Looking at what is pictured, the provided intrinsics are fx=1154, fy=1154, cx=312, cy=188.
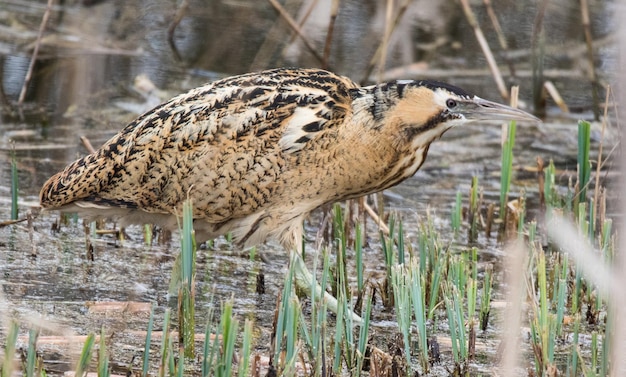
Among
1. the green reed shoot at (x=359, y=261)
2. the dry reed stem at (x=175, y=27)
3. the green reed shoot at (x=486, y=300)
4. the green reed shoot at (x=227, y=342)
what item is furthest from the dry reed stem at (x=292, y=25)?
the green reed shoot at (x=227, y=342)

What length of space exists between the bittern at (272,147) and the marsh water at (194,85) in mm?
372

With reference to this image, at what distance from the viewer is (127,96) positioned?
8.21 metres

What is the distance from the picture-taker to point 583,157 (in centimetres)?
587

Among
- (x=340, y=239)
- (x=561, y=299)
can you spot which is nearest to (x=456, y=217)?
(x=340, y=239)

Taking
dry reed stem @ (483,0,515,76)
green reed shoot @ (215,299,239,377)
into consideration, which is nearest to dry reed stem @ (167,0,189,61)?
dry reed stem @ (483,0,515,76)

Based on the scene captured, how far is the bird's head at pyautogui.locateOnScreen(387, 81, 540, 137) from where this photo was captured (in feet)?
15.3

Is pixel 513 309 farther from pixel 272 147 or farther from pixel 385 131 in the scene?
pixel 272 147

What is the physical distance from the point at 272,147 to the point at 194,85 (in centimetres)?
388

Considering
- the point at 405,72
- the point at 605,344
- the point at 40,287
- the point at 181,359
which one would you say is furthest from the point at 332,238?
the point at 405,72

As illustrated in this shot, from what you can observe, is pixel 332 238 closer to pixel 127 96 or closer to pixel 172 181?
pixel 172 181

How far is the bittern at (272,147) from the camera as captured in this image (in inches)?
189

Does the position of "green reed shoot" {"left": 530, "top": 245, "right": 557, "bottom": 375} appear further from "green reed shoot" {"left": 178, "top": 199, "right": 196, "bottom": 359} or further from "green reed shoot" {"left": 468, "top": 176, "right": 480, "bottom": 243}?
"green reed shoot" {"left": 468, "top": 176, "right": 480, "bottom": 243}

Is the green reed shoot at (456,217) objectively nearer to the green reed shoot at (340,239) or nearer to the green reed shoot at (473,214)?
the green reed shoot at (473,214)

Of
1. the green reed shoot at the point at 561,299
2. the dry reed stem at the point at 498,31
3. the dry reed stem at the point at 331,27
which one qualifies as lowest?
the green reed shoot at the point at 561,299
